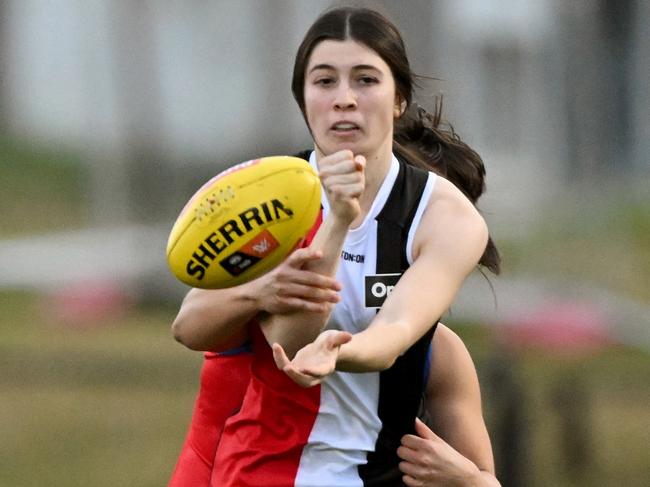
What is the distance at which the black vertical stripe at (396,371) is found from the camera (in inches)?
168

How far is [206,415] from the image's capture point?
15.4 feet

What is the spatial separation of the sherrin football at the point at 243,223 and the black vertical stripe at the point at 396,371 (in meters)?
0.40

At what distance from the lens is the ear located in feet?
14.3

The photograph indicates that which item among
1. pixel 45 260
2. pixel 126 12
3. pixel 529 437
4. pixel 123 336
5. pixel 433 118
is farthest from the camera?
pixel 45 260

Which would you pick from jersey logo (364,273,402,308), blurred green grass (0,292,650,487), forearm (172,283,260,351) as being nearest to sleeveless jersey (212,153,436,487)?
jersey logo (364,273,402,308)

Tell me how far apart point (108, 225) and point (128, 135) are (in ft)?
2.56

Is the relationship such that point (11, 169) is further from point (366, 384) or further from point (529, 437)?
point (366, 384)

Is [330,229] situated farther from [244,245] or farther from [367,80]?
[367,80]

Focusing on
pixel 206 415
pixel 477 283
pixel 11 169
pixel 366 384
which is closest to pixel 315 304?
pixel 366 384

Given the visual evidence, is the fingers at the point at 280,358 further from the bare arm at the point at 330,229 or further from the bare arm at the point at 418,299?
the bare arm at the point at 330,229

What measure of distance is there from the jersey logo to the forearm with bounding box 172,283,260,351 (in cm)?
30

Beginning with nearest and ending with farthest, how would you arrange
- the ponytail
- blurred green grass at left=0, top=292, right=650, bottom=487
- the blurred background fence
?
the ponytail → blurred green grass at left=0, top=292, right=650, bottom=487 → the blurred background fence

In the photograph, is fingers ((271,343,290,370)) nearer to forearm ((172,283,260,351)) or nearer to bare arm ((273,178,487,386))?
bare arm ((273,178,487,386))

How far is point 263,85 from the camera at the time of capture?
13.1m
